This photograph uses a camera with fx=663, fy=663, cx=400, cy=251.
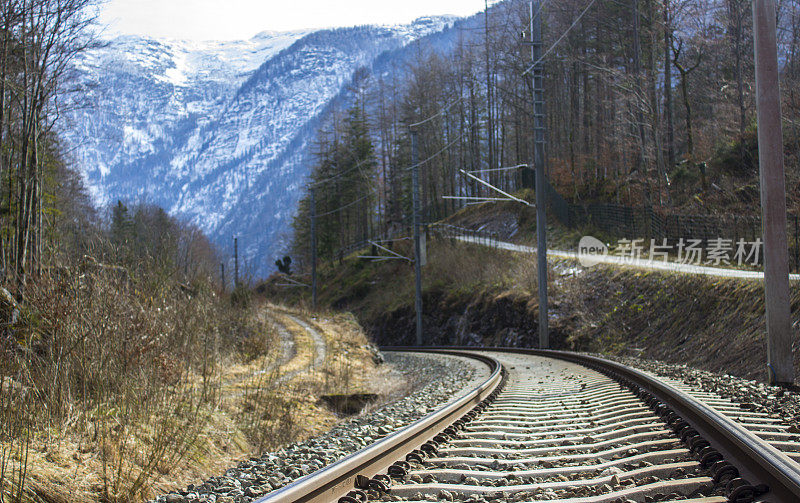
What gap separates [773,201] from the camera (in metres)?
8.25

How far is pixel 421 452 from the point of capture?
4816 mm

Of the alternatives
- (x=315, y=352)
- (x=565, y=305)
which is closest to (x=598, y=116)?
(x=565, y=305)

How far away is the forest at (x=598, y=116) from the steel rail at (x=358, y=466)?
15.5 m

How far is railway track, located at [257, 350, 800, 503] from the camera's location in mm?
3486

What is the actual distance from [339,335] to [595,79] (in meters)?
26.8

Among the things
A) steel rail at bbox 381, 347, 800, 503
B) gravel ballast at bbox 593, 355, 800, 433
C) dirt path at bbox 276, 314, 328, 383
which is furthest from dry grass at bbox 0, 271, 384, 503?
gravel ballast at bbox 593, 355, 800, 433

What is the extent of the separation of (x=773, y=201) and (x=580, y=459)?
215 inches

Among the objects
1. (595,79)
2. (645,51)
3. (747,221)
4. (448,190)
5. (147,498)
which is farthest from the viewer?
(448,190)

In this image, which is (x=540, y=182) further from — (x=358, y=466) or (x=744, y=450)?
(x=358, y=466)

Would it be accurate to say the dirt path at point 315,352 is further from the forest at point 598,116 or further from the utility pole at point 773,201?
the forest at point 598,116

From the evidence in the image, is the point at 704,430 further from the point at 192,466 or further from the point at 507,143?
the point at 507,143

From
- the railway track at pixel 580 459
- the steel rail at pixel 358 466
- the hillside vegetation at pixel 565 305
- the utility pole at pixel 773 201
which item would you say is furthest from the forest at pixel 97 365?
the hillside vegetation at pixel 565 305

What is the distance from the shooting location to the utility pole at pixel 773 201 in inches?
320

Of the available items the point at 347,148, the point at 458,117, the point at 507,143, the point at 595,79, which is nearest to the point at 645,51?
the point at 595,79
